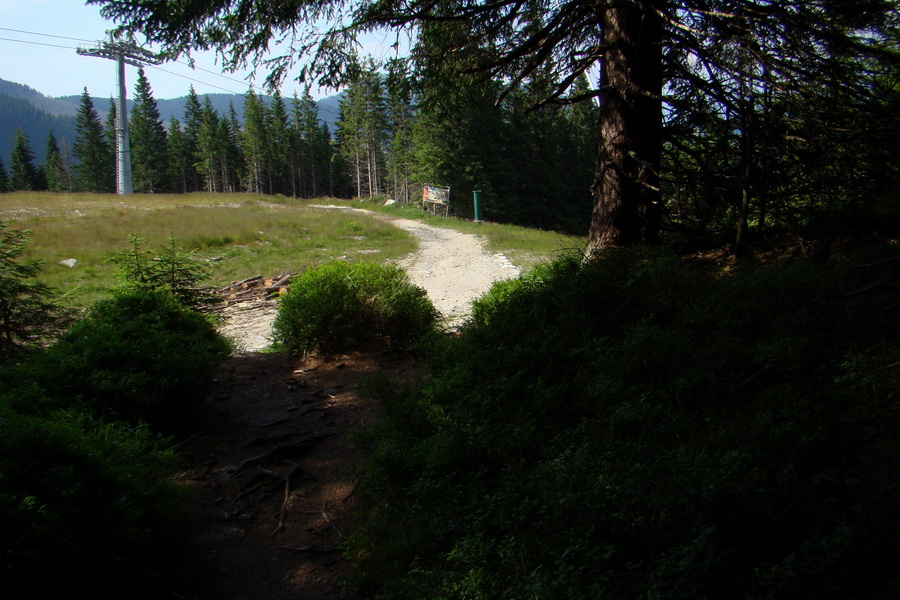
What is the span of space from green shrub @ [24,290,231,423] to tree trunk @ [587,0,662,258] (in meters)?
4.55

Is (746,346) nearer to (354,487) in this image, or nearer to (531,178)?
(354,487)

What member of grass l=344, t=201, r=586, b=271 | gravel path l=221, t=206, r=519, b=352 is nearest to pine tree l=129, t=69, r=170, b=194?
grass l=344, t=201, r=586, b=271

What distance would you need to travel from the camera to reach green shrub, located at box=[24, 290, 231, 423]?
4.36 m

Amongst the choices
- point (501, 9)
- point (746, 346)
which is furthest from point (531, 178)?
point (746, 346)

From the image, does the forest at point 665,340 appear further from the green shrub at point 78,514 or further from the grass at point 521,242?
the grass at point 521,242

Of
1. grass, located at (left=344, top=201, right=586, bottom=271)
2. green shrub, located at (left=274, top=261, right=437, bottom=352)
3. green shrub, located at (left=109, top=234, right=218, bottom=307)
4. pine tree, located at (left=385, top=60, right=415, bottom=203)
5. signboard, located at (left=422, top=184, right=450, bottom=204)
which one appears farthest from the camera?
pine tree, located at (left=385, top=60, right=415, bottom=203)

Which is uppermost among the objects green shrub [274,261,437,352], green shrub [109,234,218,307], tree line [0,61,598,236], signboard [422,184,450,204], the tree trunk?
tree line [0,61,598,236]

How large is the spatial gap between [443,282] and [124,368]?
317 inches

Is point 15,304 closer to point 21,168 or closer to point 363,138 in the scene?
point 363,138

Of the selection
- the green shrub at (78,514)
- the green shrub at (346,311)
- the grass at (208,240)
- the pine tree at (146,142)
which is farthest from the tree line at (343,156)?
the green shrub at (78,514)

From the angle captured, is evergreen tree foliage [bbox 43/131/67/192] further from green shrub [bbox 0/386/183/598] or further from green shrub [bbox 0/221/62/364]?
green shrub [bbox 0/386/183/598]

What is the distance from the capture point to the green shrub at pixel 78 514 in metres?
2.31

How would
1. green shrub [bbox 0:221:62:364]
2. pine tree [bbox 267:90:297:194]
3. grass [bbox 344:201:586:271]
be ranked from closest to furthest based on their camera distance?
1. green shrub [bbox 0:221:62:364]
2. grass [bbox 344:201:586:271]
3. pine tree [bbox 267:90:297:194]

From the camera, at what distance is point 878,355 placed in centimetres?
292
